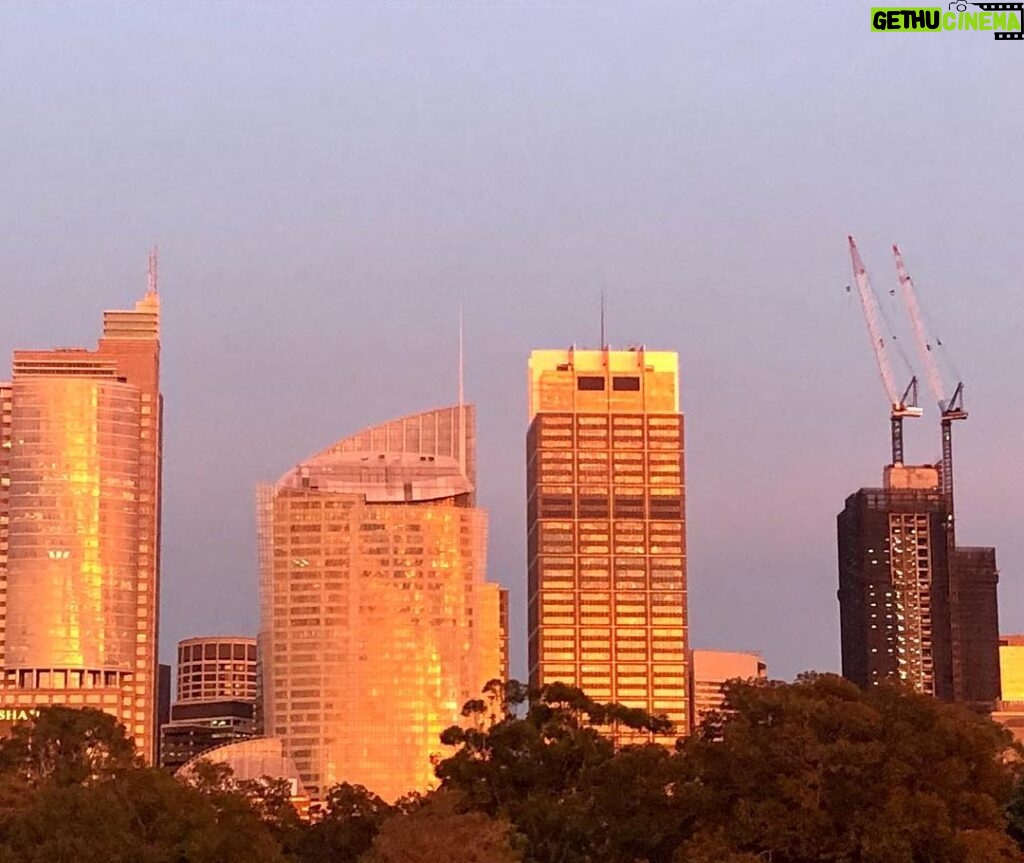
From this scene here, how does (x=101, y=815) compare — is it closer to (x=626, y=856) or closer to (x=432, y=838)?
(x=432, y=838)

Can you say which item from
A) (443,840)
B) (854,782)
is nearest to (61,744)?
(443,840)

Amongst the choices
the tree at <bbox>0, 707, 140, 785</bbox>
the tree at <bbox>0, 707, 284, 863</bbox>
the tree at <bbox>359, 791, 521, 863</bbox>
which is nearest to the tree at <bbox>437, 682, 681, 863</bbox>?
the tree at <bbox>359, 791, 521, 863</bbox>

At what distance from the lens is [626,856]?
77000mm

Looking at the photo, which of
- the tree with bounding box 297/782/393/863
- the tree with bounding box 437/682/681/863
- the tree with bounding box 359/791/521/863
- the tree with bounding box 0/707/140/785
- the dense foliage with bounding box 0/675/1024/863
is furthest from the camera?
the tree with bounding box 0/707/140/785

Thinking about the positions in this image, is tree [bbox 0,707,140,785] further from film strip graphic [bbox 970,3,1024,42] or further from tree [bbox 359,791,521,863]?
film strip graphic [bbox 970,3,1024,42]

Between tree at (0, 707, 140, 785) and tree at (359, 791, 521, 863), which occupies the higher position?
tree at (0, 707, 140, 785)

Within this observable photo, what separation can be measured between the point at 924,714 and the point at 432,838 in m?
16.9

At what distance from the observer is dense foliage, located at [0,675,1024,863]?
70.4 metres

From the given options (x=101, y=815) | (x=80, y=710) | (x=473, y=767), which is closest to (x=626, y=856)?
(x=473, y=767)

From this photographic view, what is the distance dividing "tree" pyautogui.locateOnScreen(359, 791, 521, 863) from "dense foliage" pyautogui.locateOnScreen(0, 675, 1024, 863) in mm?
66

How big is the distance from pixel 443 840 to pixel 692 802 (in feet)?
33.0

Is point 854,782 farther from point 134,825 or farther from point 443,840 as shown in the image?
point 134,825

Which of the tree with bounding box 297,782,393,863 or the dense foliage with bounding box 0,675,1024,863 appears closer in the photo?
the dense foliage with bounding box 0,675,1024,863

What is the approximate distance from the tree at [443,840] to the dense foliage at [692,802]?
0.07 m
